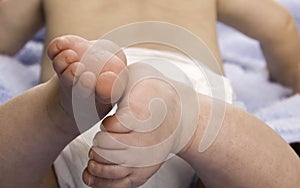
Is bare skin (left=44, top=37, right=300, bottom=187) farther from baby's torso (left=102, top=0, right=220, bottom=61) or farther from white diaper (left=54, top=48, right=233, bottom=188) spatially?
baby's torso (left=102, top=0, right=220, bottom=61)

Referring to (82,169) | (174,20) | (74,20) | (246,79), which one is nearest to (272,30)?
(246,79)

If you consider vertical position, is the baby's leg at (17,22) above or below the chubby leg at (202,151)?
below

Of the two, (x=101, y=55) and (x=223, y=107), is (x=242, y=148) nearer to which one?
(x=223, y=107)

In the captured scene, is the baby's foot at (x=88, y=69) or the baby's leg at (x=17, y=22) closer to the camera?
A: the baby's foot at (x=88, y=69)

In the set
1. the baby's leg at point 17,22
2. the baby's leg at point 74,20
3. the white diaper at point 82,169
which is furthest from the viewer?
the baby's leg at point 17,22

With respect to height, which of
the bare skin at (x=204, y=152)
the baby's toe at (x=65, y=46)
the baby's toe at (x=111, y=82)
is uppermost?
the baby's toe at (x=65, y=46)

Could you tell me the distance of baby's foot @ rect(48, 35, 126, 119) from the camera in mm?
478

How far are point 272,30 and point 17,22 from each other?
1.60 ft

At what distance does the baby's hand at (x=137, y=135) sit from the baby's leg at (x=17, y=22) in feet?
1.70

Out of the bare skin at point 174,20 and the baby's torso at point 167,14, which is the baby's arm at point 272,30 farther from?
the baby's torso at point 167,14

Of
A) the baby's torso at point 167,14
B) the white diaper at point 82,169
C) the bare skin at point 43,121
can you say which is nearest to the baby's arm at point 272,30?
→ the baby's torso at point 167,14

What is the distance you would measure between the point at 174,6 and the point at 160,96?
0.41 metres

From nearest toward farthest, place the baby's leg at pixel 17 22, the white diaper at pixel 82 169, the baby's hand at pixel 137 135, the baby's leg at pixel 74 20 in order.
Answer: the baby's hand at pixel 137 135, the white diaper at pixel 82 169, the baby's leg at pixel 74 20, the baby's leg at pixel 17 22

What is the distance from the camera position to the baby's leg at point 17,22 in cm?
99
